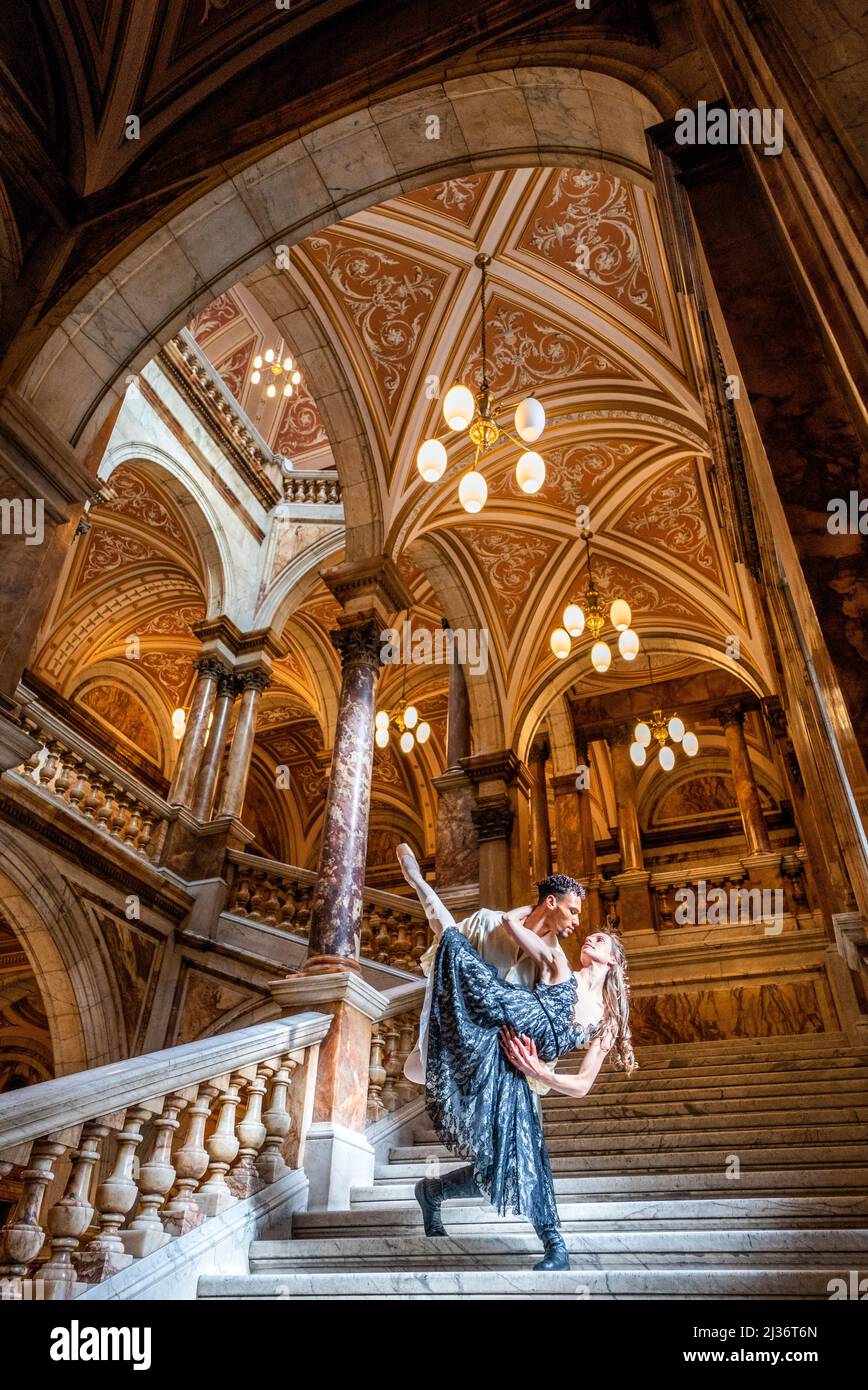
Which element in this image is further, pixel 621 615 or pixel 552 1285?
pixel 621 615

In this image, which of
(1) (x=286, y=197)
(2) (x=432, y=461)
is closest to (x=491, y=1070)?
(2) (x=432, y=461)

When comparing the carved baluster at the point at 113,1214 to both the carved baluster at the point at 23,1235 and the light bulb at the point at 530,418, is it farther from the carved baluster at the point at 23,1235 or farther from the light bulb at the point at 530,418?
the light bulb at the point at 530,418

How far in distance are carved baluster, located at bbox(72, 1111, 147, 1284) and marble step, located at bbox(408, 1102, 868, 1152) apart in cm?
217

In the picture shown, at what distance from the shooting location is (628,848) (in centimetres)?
1362

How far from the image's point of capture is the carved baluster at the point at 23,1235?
2.35 meters

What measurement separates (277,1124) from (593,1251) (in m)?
1.68

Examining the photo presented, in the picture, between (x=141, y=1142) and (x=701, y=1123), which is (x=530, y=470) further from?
(x=141, y=1142)

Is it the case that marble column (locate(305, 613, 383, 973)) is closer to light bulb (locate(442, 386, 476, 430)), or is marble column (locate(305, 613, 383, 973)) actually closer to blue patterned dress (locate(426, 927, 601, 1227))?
light bulb (locate(442, 386, 476, 430))

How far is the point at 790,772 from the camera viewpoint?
369 inches

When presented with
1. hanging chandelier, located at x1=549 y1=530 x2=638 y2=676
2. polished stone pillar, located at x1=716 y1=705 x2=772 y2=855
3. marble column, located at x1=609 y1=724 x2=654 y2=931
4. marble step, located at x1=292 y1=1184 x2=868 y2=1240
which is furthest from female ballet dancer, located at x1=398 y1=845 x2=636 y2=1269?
marble column, located at x1=609 y1=724 x2=654 y2=931

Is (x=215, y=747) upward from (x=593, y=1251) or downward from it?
upward

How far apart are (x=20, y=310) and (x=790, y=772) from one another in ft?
26.6
